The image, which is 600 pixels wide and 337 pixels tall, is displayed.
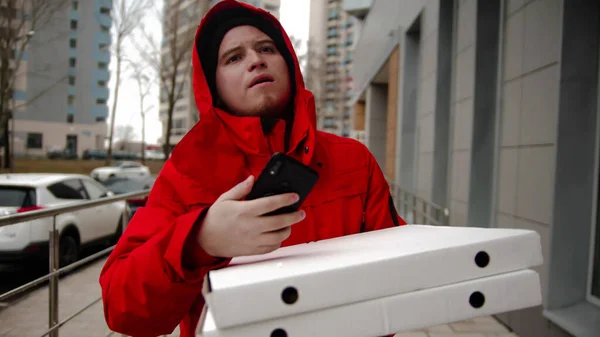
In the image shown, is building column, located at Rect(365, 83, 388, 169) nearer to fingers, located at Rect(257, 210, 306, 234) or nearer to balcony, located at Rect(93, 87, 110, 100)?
fingers, located at Rect(257, 210, 306, 234)

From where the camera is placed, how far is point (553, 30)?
3.56 metres

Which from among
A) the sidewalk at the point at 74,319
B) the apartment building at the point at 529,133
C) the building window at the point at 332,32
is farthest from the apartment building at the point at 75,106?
the sidewalk at the point at 74,319

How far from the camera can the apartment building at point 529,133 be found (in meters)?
3.33

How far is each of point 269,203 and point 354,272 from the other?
0.20 metres

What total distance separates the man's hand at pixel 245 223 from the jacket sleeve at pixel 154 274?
0.17 feet

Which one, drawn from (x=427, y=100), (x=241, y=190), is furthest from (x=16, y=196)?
(x=427, y=100)

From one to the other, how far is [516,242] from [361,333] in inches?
14.2

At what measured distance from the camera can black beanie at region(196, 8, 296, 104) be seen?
4.92 ft

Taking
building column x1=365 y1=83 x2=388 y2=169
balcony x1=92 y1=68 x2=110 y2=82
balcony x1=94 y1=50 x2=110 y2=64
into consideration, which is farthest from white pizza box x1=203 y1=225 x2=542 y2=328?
balcony x1=92 y1=68 x2=110 y2=82

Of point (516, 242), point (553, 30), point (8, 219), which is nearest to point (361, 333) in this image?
point (516, 242)

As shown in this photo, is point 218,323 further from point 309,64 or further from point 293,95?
point 309,64

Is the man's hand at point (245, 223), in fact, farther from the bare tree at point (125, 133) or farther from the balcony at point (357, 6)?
the bare tree at point (125, 133)

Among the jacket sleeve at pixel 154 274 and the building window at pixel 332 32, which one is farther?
the building window at pixel 332 32

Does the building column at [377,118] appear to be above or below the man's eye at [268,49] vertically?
above
